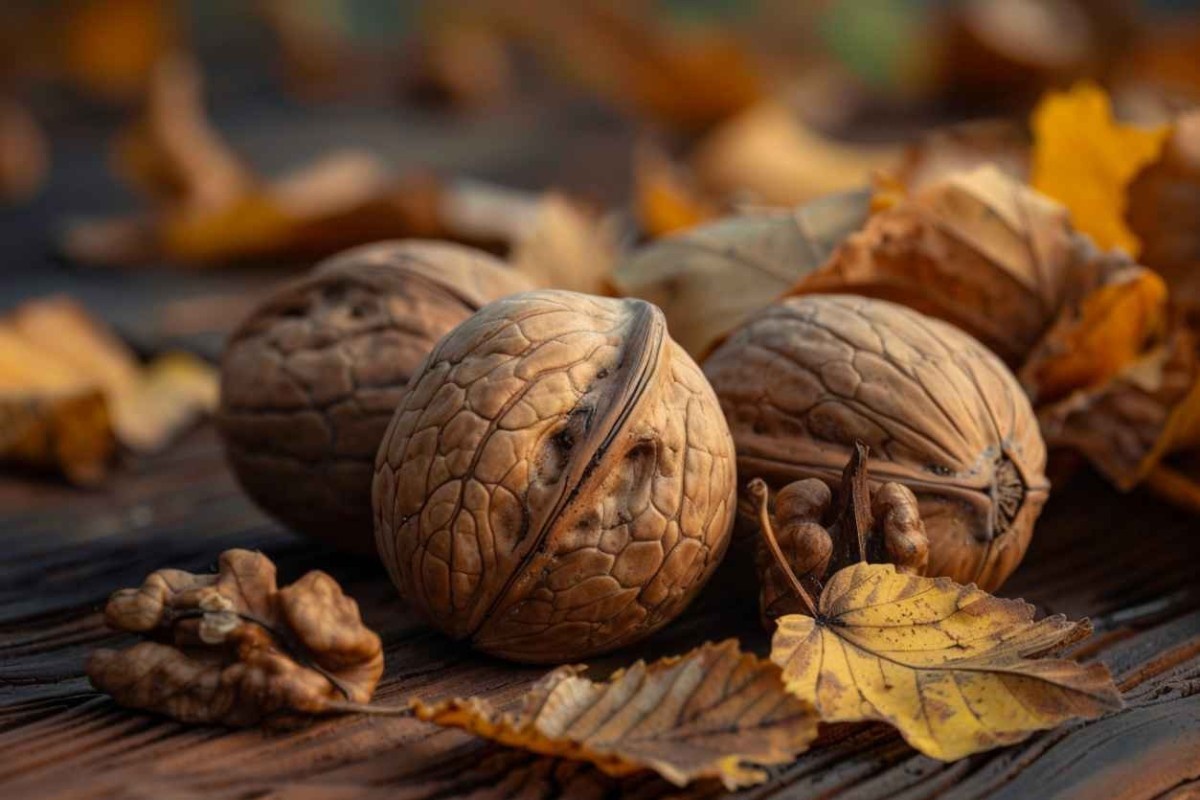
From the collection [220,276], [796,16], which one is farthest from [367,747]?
[796,16]

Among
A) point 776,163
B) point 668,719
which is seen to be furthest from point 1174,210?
point 776,163

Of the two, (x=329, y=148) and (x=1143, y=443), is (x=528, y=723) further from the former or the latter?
(x=329, y=148)

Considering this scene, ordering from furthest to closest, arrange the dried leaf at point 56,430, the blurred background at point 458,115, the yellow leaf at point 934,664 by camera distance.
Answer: the blurred background at point 458,115 < the dried leaf at point 56,430 < the yellow leaf at point 934,664

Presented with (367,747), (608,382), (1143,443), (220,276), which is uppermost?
(608,382)

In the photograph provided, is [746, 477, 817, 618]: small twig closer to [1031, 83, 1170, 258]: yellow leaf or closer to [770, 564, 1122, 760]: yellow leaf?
[770, 564, 1122, 760]: yellow leaf

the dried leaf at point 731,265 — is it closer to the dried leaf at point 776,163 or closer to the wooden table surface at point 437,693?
the wooden table surface at point 437,693

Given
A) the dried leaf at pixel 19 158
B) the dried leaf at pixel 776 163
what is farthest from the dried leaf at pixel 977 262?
the dried leaf at pixel 19 158
